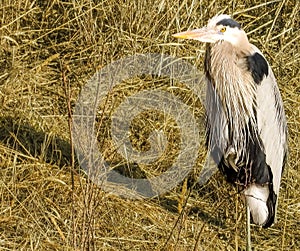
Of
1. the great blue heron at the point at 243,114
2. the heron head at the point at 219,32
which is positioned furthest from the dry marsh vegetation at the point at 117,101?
the heron head at the point at 219,32

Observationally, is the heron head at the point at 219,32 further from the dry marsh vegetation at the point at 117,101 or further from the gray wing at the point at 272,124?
the dry marsh vegetation at the point at 117,101

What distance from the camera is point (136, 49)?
3812 millimetres

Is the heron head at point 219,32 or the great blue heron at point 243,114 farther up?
the heron head at point 219,32

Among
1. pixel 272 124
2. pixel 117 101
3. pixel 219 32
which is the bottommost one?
pixel 117 101

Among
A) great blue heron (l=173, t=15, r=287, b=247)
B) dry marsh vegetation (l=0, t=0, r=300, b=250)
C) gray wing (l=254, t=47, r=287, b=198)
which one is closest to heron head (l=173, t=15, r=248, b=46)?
great blue heron (l=173, t=15, r=287, b=247)

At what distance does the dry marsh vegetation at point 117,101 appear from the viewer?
10.2ft

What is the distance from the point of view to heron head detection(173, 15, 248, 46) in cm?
300

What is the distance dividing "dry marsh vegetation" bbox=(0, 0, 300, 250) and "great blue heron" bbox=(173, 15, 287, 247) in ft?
0.44

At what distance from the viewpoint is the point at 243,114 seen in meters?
3.18

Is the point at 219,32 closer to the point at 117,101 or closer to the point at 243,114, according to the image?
the point at 243,114

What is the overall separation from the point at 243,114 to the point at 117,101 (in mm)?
783

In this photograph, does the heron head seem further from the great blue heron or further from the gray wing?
the gray wing

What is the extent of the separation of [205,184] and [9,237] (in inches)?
40.2

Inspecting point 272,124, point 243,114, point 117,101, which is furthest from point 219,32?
point 117,101
